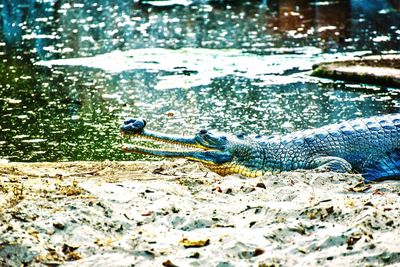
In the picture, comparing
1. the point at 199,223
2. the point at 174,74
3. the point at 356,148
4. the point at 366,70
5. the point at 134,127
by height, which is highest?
the point at 199,223

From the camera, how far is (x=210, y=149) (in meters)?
7.12

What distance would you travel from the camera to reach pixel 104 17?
68.0 ft

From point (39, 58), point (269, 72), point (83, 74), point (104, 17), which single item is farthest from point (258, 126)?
point (104, 17)

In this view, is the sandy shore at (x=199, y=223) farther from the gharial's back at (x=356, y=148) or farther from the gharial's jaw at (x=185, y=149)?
the gharial's back at (x=356, y=148)

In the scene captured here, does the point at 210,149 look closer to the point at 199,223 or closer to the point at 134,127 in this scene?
the point at 134,127

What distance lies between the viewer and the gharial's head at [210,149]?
7.02 metres

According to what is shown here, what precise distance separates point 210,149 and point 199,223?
2475 millimetres

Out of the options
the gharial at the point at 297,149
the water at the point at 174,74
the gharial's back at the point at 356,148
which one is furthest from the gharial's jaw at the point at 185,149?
the water at the point at 174,74

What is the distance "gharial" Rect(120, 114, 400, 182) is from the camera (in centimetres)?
705

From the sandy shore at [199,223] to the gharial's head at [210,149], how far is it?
1086mm

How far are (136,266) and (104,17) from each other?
17.2 metres

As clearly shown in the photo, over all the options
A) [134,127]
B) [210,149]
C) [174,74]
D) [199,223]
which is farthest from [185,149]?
[174,74]

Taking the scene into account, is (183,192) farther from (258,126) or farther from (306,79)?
(306,79)

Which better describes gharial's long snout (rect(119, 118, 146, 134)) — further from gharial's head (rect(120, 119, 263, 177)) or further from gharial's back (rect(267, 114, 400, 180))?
gharial's back (rect(267, 114, 400, 180))
